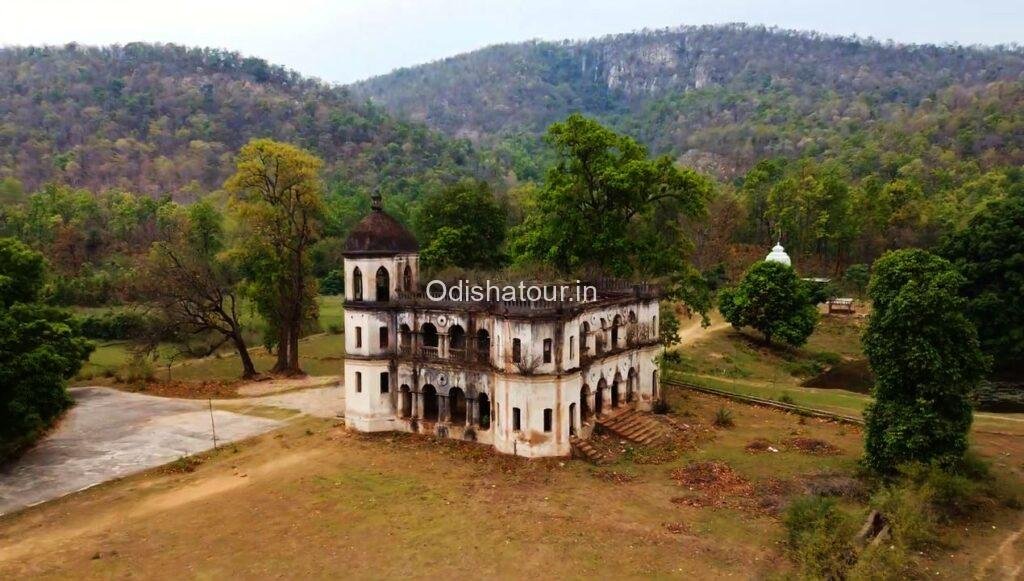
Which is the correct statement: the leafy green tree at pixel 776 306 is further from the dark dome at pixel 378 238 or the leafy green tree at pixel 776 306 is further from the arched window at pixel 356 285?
the arched window at pixel 356 285

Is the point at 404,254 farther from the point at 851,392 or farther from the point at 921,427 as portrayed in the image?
the point at 851,392

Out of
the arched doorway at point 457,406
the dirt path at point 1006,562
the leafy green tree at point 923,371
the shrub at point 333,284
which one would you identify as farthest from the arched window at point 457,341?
the shrub at point 333,284

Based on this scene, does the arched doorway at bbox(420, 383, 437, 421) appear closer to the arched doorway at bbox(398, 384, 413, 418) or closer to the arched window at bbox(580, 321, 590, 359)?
the arched doorway at bbox(398, 384, 413, 418)

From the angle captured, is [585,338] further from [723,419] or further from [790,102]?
[790,102]

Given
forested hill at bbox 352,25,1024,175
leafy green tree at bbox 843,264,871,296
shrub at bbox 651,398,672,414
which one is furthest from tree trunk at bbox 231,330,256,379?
forested hill at bbox 352,25,1024,175

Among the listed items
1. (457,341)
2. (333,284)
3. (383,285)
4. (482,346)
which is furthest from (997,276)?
(333,284)
